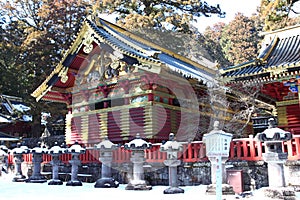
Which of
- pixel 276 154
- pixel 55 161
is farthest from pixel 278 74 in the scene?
pixel 55 161

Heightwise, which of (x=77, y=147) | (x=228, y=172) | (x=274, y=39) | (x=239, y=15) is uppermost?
(x=239, y=15)

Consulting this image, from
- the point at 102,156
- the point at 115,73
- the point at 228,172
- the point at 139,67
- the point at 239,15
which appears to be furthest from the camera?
the point at 239,15

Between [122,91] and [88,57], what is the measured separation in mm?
3111

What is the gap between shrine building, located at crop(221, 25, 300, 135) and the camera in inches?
480

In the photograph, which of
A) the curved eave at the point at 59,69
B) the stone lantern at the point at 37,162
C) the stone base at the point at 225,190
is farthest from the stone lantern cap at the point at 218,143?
the curved eave at the point at 59,69

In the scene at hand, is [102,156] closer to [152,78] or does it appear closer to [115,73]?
[152,78]

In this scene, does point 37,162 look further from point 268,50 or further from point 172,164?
point 268,50

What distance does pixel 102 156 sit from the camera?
39.7ft

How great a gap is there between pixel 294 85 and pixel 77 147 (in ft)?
30.4

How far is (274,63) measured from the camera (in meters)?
13.1

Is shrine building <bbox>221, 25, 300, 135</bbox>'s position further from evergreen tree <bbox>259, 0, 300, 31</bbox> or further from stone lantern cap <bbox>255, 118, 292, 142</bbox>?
stone lantern cap <bbox>255, 118, 292, 142</bbox>

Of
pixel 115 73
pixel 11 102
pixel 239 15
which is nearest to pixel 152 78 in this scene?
pixel 115 73

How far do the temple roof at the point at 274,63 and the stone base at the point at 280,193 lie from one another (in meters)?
5.43

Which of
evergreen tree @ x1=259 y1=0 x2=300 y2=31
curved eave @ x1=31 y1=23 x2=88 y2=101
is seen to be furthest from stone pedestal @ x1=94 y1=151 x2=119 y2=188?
evergreen tree @ x1=259 y1=0 x2=300 y2=31
